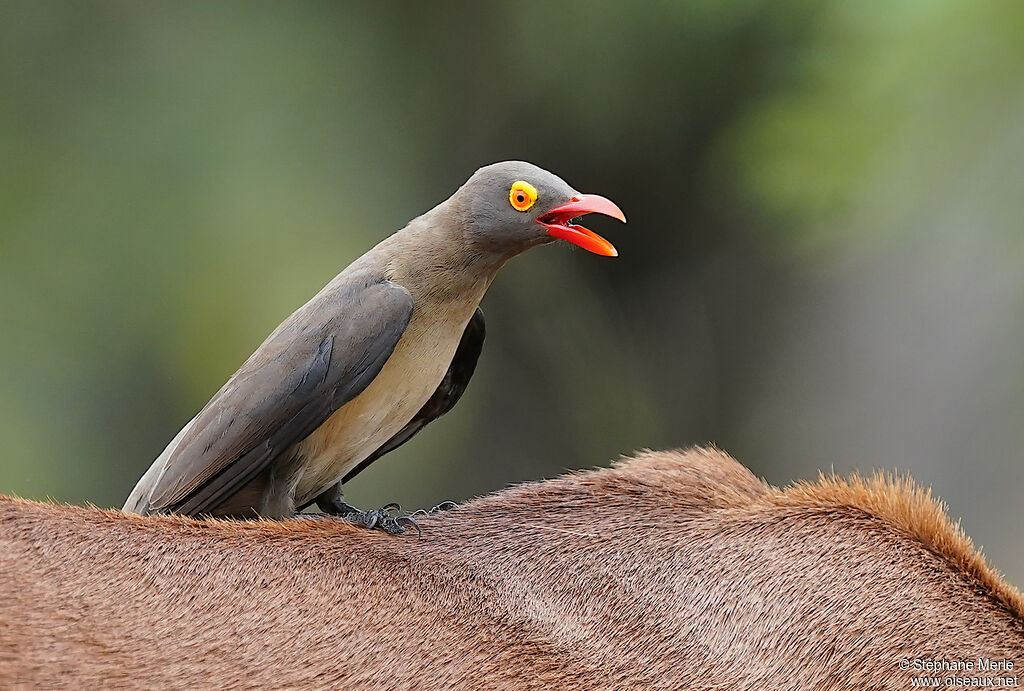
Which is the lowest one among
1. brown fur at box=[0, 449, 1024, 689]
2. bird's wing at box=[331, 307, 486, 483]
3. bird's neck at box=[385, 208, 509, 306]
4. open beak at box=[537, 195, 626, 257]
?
brown fur at box=[0, 449, 1024, 689]

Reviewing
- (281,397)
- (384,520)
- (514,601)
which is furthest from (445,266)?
(514,601)

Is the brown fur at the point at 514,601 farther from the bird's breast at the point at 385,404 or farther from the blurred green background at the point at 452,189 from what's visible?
the blurred green background at the point at 452,189

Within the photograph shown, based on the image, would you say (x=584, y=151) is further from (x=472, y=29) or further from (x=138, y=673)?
(x=138, y=673)

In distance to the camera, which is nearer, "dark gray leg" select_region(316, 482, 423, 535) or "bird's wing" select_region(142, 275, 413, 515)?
"dark gray leg" select_region(316, 482, 423, 535)

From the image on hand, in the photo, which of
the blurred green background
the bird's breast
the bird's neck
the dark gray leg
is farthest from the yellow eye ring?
the blurred green background

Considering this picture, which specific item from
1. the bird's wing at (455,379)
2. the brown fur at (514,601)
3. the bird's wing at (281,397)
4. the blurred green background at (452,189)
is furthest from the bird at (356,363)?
the blurred green background at (452,189)

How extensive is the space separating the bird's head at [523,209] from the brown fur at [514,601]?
569mm

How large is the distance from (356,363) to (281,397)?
5.9 inches

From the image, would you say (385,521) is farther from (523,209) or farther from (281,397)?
(523,209)

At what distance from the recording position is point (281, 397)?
6.74ft

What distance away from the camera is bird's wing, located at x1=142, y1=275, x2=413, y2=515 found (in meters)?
2.03

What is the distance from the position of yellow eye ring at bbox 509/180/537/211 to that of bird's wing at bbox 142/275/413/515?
274 mm

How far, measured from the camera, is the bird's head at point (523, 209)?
2.05 metres

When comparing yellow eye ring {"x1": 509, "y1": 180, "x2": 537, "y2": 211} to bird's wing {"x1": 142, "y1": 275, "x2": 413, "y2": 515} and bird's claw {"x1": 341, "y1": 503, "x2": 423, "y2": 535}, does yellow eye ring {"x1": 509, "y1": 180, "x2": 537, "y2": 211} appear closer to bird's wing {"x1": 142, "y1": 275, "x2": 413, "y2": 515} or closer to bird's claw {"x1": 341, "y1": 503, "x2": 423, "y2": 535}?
bird's wing {"x1": 142, "y1": 275, "x2": 413, "y2": 515}
